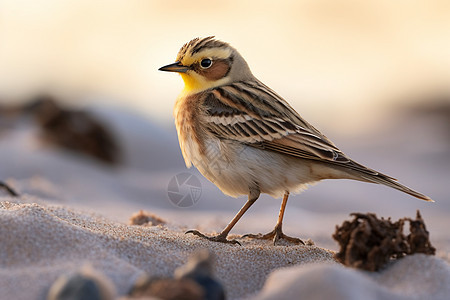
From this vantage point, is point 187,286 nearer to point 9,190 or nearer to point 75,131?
point 9,190

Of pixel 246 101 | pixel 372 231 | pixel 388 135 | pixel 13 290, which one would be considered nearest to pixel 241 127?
pixel 246 101

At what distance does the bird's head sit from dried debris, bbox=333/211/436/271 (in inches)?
92.6

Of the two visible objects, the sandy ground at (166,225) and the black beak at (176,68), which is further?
the black beak at (176,68)

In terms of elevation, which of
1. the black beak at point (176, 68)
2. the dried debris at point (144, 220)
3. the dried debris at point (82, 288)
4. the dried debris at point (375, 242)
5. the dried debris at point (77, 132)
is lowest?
the dried debris at point (77, 132)

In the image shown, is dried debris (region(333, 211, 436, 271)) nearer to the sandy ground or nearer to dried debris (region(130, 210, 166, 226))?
the sandy ground

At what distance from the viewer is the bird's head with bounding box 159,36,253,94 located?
555 centimetres

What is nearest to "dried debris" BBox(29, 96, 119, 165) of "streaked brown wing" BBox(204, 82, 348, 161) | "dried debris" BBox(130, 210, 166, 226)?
"dried debris" BBox(130, 210, 166, 226)

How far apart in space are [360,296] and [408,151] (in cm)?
1629

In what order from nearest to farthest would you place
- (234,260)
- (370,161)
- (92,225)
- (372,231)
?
(372,231), (234,260), (92,225), (370,161)

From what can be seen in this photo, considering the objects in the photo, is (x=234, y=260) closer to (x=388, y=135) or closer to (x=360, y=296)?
(x=360, y=296)

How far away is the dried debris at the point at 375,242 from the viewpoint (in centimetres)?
369

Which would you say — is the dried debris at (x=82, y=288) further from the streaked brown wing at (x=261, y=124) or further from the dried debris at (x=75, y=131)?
the dried debris at (x=75, y=131)

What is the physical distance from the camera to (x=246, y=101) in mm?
5316

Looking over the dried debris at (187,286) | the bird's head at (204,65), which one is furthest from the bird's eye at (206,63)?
the dried debris at (187,286)
